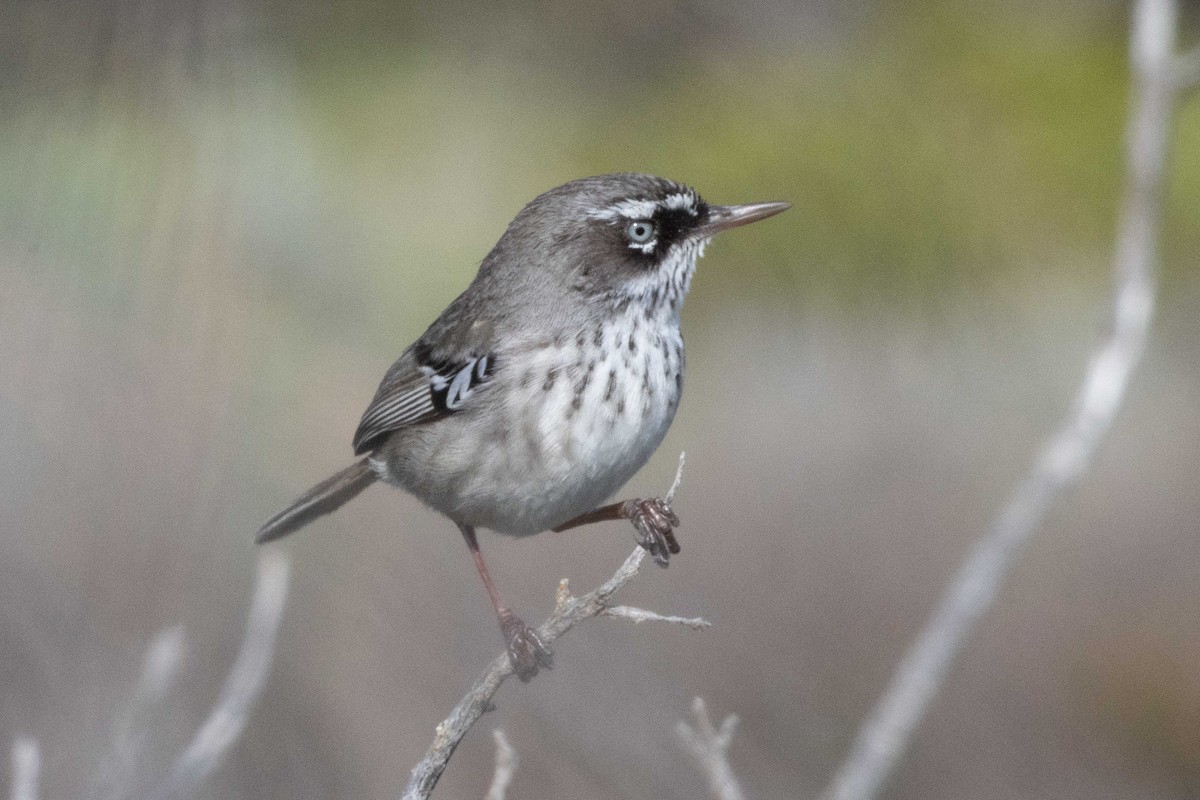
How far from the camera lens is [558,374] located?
A: 346cm

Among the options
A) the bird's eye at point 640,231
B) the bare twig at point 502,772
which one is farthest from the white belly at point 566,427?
the bare twig at point 502,772

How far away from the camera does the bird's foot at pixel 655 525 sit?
10.5ft

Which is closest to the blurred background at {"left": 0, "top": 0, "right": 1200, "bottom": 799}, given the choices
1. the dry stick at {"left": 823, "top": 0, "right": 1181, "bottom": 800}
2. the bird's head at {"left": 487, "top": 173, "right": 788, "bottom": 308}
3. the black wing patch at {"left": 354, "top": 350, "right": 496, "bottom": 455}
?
the black wing patch at {"left": 354, "top": 350, "right": 496, "bottom": 455}

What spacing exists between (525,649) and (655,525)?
0.55 meters

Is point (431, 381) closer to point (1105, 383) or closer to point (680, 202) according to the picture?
point (680, 202)

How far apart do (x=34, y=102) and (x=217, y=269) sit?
2.51 ft

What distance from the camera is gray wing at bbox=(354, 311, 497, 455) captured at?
3.70m

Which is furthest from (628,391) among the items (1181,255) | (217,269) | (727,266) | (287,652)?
(1181,255)

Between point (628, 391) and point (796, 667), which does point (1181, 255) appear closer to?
point (796, 667)

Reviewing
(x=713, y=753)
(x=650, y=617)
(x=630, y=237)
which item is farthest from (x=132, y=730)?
(x=630, y=237)

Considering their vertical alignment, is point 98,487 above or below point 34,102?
below

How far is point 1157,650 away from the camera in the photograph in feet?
20.4

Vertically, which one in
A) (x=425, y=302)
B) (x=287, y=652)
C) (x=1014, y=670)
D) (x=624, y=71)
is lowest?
(x=1014, y=670)

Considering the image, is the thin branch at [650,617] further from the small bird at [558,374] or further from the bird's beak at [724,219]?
the bird's beak at [724,219]
